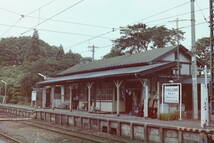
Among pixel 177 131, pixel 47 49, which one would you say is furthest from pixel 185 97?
pixel 47 49

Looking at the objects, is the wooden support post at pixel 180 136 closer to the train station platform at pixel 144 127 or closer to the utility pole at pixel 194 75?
the train station platform at pixel 144 127

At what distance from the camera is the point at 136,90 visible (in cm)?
1862

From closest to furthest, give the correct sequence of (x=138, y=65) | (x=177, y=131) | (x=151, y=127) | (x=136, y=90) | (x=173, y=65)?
(x=177, y=131) < (x=151, y=127) < (x=173, y=65) < (x=136, y=90) < (x=138, y=65)

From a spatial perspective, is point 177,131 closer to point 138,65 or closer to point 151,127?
point 151,127

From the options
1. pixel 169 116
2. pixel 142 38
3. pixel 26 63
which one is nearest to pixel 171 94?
pixel 169 116

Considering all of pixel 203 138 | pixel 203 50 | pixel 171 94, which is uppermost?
pixel 203 50

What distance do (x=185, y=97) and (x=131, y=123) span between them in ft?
25.8

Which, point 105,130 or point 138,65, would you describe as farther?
point 138,65

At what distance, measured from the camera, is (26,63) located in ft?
155

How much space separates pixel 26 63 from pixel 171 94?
1480 inches

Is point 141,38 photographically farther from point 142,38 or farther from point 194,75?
point 194,75

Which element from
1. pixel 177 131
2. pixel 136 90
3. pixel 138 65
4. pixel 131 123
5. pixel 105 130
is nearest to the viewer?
pixel 177 131

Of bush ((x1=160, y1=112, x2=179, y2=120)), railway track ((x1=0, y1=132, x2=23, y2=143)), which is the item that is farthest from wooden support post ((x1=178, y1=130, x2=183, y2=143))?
railway track ((x1=0, y1=132, x2=23, y2=143))

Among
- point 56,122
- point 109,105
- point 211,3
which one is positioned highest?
point 211,3
